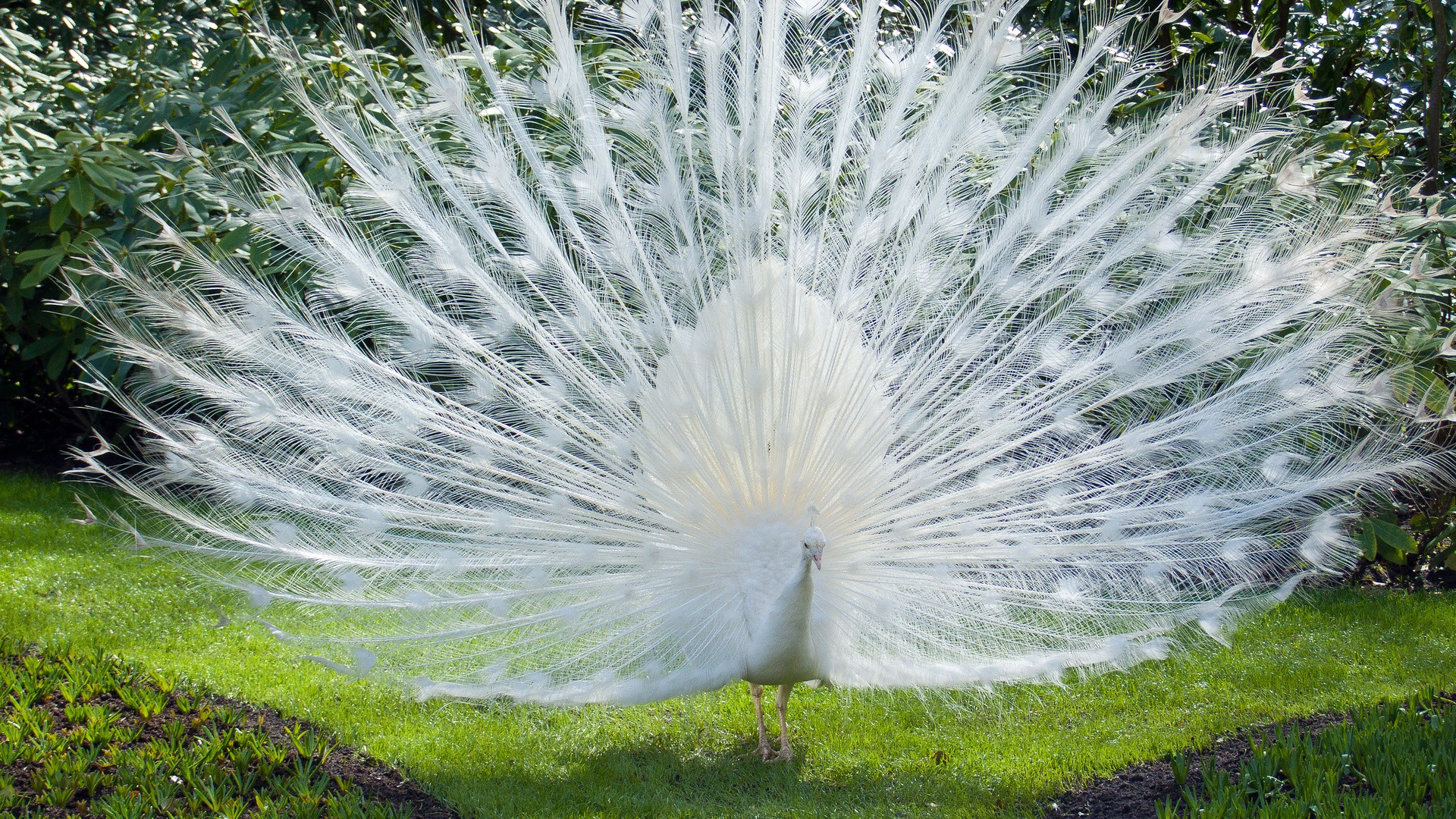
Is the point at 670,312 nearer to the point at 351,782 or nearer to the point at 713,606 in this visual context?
the point at 713,606

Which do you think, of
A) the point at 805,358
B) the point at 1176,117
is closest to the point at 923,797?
the point at 805,358

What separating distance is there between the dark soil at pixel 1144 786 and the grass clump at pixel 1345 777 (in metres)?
0.07

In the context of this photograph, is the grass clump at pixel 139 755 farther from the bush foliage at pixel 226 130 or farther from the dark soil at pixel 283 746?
the bush foliage at pixel 226 130

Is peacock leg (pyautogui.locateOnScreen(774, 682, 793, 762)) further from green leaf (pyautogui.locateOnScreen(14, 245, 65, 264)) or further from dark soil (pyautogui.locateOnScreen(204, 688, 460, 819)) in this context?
green leaf (pyautogui.locateOnScreen(14, 245, 65, 264))

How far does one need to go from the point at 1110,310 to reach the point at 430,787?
9.52 ft

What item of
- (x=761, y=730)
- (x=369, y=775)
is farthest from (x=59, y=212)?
(x=761, y=730)

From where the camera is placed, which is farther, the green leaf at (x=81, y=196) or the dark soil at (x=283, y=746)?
the green leaf at (x=81, y=196)

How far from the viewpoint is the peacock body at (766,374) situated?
385 cm

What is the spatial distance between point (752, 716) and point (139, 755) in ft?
7.37

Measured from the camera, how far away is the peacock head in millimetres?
3436

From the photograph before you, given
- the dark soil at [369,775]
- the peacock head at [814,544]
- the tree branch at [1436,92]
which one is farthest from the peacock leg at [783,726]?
the tree branch at [1436,92]

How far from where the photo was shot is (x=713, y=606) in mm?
3887

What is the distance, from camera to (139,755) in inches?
144

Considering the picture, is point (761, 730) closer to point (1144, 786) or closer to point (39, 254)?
point (1144, 786)
